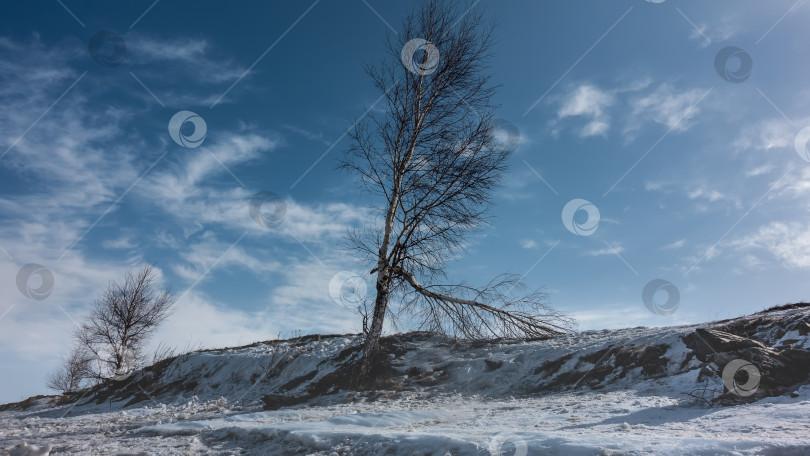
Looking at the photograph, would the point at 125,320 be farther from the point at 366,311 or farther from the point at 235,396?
the point at 366,311

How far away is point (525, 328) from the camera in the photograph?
12062 millimetres

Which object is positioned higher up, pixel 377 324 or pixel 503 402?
pixel 377 324

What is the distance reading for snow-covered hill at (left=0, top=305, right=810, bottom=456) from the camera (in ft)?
14.6

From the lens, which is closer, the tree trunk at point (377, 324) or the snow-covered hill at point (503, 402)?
the snow-covered hill at point (503, 402)

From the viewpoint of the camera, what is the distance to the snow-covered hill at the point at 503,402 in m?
4.46

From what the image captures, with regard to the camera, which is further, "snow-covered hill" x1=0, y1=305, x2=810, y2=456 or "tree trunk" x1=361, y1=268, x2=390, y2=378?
"tree trunk" x1=361, y1=268, x2=390, y2=378

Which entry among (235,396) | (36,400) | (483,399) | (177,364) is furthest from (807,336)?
(36,400)

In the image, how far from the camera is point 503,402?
8.13 metres

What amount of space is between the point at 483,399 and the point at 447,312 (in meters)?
3.67

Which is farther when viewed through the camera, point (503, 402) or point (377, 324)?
point (377, 324)

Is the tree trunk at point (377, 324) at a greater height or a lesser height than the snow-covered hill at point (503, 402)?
greater

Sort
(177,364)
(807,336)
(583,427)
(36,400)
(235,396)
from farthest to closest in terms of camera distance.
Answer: (36,400) → (177,364) → (235,396) → (807,336) → (583,427)

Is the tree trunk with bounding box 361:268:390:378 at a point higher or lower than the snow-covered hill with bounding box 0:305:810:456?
higher

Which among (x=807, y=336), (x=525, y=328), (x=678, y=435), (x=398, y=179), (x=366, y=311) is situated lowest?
(x=678, y=435)
